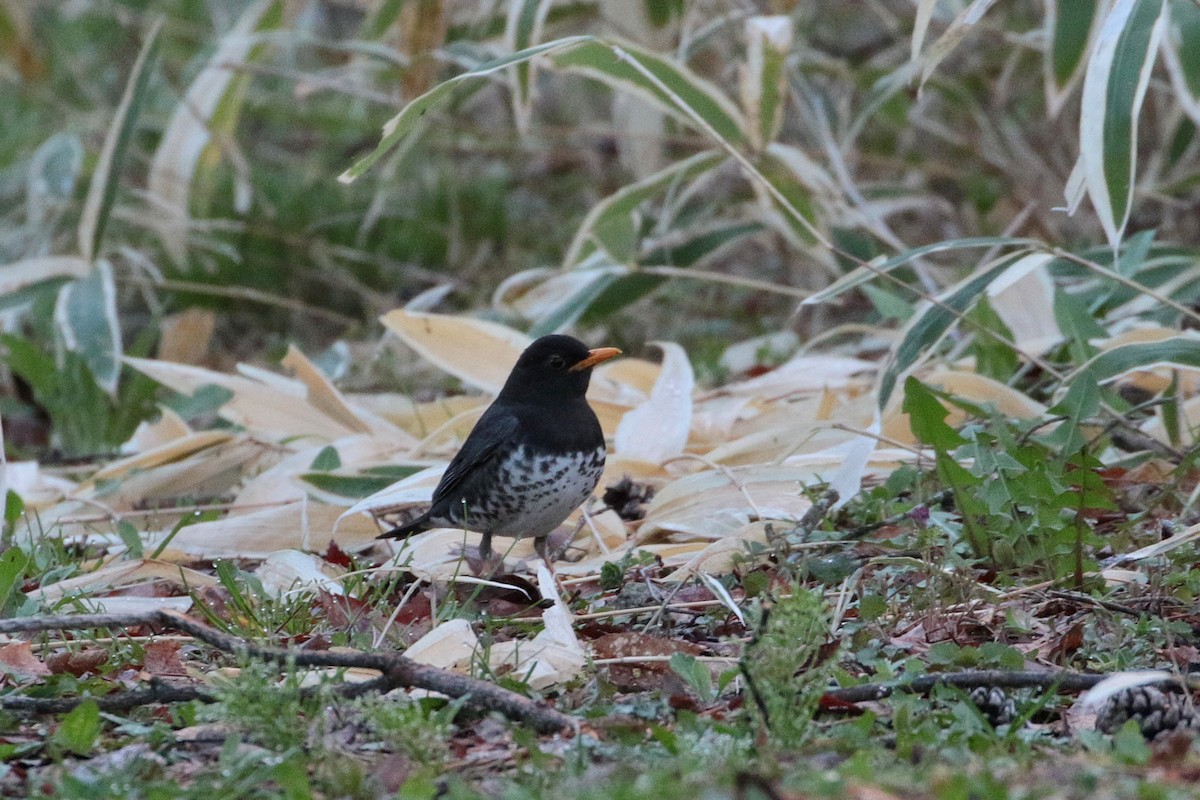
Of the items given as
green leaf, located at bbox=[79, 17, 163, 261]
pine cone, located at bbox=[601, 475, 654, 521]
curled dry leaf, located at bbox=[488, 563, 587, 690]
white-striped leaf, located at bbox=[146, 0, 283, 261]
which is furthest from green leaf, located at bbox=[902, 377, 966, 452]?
white-striped leaf, located at bbox=[146, 0, 283, 261]

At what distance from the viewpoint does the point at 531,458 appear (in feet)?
11.7

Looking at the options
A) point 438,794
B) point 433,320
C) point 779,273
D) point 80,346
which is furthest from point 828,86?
point 438,794

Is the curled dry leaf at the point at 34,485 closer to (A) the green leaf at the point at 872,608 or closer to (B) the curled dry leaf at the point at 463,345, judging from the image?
(B) the curled dry leaf at the point at 463,345

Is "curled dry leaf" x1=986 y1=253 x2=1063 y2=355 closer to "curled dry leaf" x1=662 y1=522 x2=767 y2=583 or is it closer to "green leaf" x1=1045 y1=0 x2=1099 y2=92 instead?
"green leaf" x1=1045 y1=0 x2=1099 y2=92

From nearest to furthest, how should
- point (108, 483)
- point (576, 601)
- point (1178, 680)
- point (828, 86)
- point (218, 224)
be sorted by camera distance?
point (1178, 680), point (576, 601), point (108, 483), point (218, 224), point (828, 86)

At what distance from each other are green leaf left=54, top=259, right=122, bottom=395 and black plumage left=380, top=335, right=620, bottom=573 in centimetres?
188

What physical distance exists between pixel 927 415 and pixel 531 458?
3.23ft

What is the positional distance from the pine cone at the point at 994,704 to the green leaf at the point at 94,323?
358cm

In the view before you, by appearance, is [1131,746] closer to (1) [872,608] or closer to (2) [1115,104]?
(1) [872,608]

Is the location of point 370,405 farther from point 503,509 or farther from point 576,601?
point 576,601

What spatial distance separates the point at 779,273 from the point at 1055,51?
9.12ft

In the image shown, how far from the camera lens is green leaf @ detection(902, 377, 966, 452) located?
3.08 metres

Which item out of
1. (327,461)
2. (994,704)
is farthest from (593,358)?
(994,704)

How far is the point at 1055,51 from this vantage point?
4484 mm
